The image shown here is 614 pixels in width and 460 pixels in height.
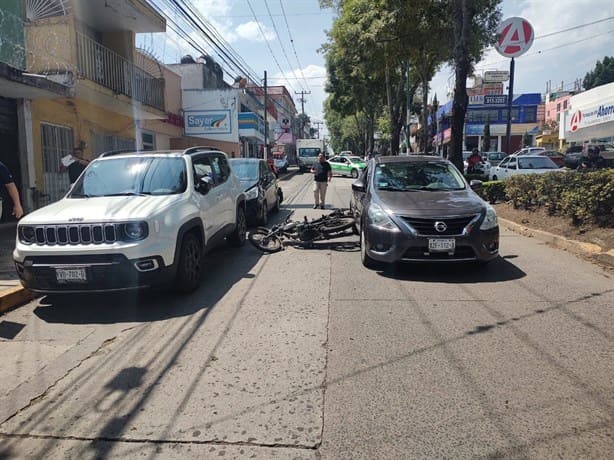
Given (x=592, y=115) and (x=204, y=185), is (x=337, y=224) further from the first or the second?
(x=592, y=115)

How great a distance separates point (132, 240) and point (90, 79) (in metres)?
9.00

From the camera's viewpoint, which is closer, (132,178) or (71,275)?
(71,275)

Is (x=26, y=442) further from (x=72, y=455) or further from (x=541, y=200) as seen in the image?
(x=541, y=200)

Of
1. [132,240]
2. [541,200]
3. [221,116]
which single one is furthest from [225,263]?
[221,116]

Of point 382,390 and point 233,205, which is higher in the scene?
point 233,205

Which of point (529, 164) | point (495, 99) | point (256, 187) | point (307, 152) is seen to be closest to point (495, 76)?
point (495, 99)

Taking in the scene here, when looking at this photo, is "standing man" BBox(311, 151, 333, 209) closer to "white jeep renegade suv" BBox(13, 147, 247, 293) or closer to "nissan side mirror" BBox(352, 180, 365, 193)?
"nissan side mirror" BBox(352, 180, 365, 193)

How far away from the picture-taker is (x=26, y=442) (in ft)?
10.2

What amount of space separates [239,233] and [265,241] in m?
0.61

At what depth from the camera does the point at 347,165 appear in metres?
34.2

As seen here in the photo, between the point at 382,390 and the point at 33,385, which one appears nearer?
the point at 382,390

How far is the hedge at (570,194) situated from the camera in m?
8.20

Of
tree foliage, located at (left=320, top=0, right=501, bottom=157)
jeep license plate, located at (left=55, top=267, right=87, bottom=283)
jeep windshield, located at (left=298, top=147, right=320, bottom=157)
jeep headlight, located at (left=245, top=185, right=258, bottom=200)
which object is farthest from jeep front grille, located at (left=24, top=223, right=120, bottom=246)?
jeep windshield, located at (left=298, top=147, right=320, bottom=157)

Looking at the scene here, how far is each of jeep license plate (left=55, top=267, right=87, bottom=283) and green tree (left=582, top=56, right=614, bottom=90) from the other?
84.8 meters
